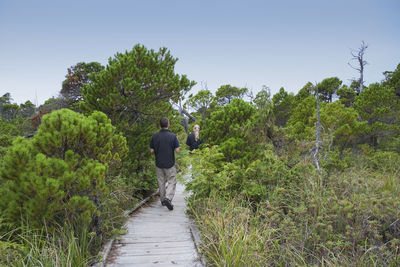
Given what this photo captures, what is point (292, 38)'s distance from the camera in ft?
61.6

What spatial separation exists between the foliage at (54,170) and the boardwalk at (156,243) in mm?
779

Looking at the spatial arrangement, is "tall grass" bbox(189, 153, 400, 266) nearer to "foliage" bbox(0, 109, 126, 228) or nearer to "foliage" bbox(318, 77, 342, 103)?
"foliage" bbox(0, 109, 126, 228)

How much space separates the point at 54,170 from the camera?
2.45 meters

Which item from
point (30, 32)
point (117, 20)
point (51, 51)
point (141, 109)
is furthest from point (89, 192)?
point (117, 20)

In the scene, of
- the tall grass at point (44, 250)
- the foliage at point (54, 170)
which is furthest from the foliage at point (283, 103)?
the tall grass at point (44, 250)

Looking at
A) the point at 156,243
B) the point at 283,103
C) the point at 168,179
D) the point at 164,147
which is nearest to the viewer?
the point at 156,243

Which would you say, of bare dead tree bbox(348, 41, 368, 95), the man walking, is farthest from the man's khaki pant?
bare dead tree bbox(348, 41, 368, 95)

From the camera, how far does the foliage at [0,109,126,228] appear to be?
235 centimetres

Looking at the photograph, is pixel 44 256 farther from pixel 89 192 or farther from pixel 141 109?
pixel 141 109

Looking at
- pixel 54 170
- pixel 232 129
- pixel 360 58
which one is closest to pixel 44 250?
pixel 54 170

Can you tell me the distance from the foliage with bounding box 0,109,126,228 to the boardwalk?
78 cm

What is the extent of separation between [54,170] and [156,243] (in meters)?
1.88

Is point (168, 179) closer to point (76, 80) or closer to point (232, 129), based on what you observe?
point (232, 129)

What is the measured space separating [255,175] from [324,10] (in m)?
18.0
